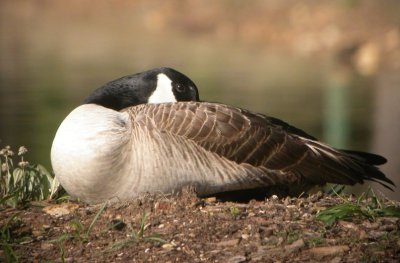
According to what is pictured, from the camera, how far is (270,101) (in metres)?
18.2

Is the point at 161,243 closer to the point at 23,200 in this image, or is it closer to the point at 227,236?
the point at 227,236

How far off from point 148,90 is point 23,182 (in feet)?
4.18

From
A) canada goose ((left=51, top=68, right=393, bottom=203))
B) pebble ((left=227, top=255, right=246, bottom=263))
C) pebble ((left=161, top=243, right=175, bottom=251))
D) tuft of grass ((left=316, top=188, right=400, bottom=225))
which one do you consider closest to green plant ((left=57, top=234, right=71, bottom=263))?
pebble ((left=161, top=243, right=175, bottom=251))

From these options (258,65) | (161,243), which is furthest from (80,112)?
(258,65)

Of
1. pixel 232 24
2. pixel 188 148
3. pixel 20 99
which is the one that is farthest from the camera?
pixel 232 24

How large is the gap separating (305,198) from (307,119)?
1029cm

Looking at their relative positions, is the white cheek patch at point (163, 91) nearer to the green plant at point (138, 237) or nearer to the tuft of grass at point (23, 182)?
the tuft of grass at point (23, 182)

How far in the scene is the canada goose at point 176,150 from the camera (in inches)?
236

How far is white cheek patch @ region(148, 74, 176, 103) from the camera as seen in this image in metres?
6.88

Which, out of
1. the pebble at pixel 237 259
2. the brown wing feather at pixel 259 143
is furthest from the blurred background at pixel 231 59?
the pebble at pixel 237 259

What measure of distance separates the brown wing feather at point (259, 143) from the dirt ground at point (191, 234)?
56 cm

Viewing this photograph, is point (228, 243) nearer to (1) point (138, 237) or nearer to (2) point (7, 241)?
(1) point (138, 237)

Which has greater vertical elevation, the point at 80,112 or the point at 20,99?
the point at 80,112

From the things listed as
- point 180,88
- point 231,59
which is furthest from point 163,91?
point 231,59
